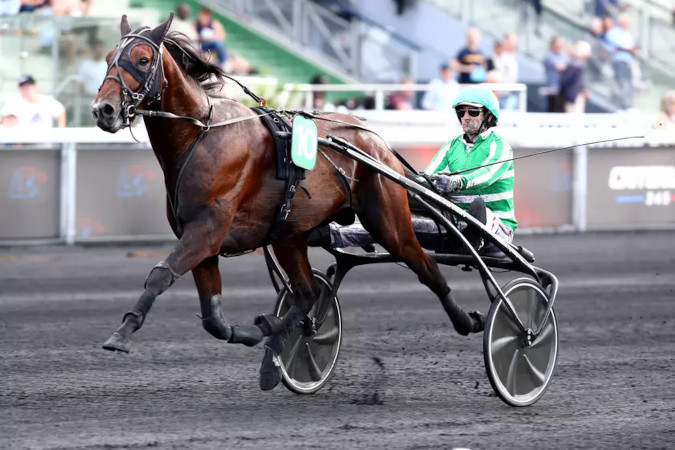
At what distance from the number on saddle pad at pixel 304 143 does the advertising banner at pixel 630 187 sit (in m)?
9.18

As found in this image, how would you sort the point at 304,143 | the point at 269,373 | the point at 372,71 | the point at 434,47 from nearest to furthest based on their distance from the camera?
the point at 304,143, the point at 269,373, the point at 372,71, the point at 434,47

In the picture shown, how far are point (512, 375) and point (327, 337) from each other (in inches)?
40.2

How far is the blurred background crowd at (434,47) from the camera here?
1720 cm

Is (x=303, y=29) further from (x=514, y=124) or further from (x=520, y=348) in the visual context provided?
(x=520, y=348)

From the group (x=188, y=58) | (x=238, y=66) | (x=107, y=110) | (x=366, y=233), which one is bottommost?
(x=366, y=233)

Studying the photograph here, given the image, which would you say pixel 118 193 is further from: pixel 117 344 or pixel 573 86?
pixel 117 344

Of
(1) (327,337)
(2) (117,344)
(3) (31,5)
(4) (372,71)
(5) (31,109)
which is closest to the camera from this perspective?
(2) (117,344)

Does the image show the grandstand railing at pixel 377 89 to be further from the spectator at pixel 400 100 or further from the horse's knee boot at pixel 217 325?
the horse's knee boot at pixel 217 325

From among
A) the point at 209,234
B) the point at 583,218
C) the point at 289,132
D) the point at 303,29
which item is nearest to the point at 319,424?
the point at 209,234

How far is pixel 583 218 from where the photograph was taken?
15.2 meters

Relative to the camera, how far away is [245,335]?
20.3 feet

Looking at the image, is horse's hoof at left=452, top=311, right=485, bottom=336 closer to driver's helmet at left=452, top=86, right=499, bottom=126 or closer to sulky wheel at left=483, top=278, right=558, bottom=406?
sulky wheel at left=483, top=278, right=558, bottom=406

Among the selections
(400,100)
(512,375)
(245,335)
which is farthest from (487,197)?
(400,100)

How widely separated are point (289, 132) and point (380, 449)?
1660mm
